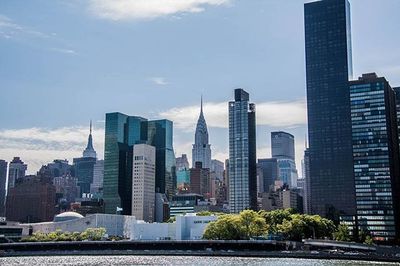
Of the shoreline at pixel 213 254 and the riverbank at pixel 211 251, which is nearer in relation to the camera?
the shoreline at pixel 213 254

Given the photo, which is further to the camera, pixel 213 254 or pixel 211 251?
pixel 211 251

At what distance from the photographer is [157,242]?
638 ft

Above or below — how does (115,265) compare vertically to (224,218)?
below

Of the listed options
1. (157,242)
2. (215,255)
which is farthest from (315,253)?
(157,242)

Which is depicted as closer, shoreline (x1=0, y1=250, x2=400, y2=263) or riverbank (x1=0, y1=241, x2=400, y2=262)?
shoreline (x1=0, y1=250, x2=400, y2=263)

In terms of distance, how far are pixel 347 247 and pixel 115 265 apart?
248ft

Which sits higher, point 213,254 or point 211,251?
point 211,251

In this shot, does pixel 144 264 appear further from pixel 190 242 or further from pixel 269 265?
pixel 190 242

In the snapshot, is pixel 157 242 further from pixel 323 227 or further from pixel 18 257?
pixel 323 227

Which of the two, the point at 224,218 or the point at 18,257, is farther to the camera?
the point at 224,218

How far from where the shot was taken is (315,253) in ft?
500

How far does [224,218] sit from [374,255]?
64.8 meters

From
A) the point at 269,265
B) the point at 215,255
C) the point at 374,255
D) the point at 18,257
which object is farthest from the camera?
the point at 18,257

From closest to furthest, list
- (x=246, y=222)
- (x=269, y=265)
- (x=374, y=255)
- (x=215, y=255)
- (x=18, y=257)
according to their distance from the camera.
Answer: (x=269, y=265) < (x=374, y=255) < (x=215, y=255) < (x=18, y=257) < (x=246, y=222)
